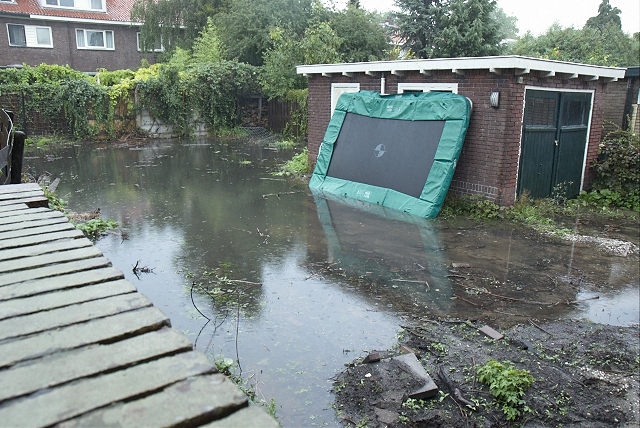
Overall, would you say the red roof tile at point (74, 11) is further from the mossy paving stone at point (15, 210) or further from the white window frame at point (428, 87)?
the mossy paving stone at point (15, 210)

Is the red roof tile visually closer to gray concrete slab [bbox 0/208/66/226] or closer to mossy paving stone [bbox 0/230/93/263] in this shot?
gray concrete slab [bbox 0/208/66/226]

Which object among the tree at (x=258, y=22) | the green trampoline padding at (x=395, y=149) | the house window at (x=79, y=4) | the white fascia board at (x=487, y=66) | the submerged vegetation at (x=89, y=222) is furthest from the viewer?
the house window at (x=79, y=4)

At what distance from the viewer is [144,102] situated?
21094 mm

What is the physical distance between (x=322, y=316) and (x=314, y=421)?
1.71 m

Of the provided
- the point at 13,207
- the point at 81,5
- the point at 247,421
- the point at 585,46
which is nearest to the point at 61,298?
the point at 247,421

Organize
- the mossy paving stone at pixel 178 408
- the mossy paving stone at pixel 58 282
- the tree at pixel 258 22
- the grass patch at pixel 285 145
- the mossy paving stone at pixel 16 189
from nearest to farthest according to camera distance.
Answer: the mossy paving stone at pixel 178 408 → the mossy paving stone at pixel 58 282 → the mossy paving stone at pixel 16 189 → the grass patch at pixel 285 145 → the tree at pixel 258 22

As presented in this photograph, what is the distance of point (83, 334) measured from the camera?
5.05ft

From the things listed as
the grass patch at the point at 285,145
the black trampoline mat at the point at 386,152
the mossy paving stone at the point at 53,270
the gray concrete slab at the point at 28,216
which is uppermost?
the mossy paving stone at the point at 53,270

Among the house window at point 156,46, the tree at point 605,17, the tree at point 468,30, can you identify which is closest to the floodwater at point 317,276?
the tree at point 468,30

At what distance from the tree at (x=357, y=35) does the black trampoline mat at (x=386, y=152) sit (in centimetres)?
1336

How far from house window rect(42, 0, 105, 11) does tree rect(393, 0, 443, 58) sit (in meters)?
15.8

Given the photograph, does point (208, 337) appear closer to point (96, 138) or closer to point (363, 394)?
point (363, 394)

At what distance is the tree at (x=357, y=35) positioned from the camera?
78.3 ft

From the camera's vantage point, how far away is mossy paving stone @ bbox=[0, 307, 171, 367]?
144cm
